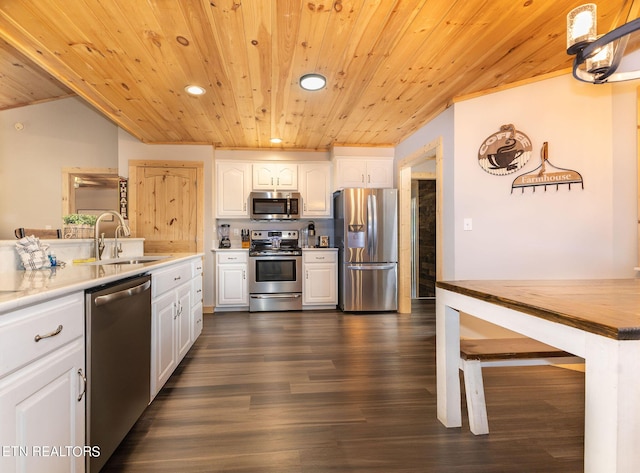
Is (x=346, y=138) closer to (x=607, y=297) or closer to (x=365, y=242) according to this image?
(x=365, y=242)

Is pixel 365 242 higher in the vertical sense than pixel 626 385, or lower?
higher

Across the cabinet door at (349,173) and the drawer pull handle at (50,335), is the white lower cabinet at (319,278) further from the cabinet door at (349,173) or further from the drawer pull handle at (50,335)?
the drawer pull handle at (50,335)

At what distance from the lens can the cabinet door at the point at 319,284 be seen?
A: 176 inches

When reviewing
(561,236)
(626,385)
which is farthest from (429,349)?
(626,385)

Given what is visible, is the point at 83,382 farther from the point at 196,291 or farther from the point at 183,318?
the point at 196,291

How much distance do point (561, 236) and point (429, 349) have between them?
1458 millimetres

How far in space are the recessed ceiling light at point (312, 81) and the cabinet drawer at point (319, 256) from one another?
2.34 metres

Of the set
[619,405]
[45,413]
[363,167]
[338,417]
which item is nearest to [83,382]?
[45,413]

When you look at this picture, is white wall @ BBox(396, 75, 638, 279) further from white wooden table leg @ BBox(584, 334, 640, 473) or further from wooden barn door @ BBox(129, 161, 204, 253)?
wooden barn door @ BBox(129, 161, 204, 253)

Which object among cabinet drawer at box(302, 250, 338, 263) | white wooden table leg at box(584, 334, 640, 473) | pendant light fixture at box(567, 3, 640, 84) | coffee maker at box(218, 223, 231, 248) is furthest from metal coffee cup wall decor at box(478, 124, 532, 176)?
coffee maker at box(218, 223, 231, 248)

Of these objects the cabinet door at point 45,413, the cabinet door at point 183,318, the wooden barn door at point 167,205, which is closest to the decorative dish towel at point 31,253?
the cabinet door at point 183,318

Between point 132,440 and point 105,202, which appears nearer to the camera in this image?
point 132,440

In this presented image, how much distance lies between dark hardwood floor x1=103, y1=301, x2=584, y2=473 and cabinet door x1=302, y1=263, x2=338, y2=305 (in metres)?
→ 1.50

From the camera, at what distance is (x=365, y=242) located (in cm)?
432
